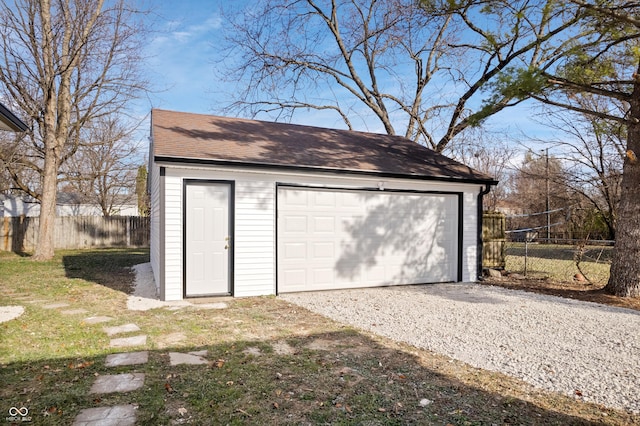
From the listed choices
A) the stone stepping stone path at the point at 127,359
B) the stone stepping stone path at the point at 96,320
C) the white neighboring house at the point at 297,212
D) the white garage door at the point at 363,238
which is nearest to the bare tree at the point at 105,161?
the white neighboring house at the point at 297,212

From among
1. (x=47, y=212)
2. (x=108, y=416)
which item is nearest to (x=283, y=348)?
(x=108, y=416)

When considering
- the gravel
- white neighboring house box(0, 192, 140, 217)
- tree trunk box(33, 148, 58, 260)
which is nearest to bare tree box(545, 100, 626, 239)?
the gravel

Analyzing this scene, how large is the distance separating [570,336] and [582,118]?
13.7 meters

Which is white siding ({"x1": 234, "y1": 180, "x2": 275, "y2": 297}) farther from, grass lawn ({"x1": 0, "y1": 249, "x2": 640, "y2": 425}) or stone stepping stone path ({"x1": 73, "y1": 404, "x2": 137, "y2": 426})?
stone stepping stone path ({"x1": 73, "y1": 404, "x2": 137, "y2": 426})

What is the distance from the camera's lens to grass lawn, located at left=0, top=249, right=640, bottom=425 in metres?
3.05

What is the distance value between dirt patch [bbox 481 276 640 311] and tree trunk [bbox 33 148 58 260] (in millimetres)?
13509

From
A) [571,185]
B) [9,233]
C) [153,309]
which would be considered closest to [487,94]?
[153,309]

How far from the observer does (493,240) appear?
11367 millimetres

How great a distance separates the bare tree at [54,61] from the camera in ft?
44.2

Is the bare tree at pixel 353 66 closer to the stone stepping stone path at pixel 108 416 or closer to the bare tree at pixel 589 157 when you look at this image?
the bare tree at pixel 589 157

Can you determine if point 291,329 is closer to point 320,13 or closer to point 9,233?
point 320,13

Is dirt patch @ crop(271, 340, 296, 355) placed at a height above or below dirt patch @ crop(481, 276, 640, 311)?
above

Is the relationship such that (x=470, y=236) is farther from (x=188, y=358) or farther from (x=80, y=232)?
(x=80, y=232)

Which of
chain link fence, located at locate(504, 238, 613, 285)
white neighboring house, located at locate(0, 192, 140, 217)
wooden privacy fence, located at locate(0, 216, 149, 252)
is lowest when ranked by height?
chain link fence, located at locate(504, 238, 613, 285)
